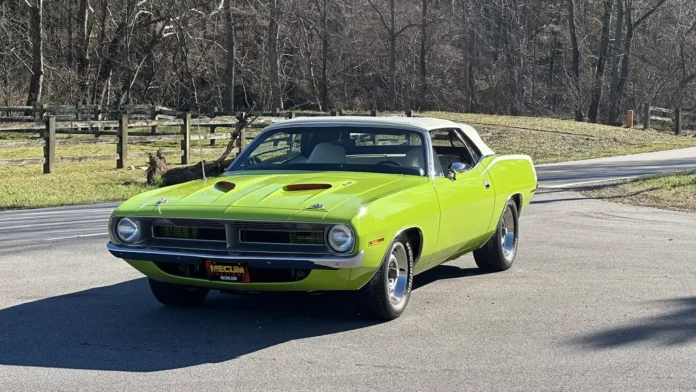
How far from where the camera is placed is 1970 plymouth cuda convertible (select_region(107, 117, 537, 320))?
22.3 feet

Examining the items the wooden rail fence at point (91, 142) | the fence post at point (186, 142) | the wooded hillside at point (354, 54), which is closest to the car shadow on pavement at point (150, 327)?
the wooden rail fence at point (91, 142)

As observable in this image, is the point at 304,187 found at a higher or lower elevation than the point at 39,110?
lower

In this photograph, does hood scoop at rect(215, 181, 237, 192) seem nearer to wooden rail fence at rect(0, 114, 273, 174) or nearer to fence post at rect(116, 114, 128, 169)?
wooden rail fence at rect(0, 114, 273, 174)

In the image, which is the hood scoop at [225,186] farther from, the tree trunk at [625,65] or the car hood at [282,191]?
the tree trunk at [625,65]

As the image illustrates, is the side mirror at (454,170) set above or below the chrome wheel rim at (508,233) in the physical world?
above

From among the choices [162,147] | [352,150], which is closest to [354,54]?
[162,147]

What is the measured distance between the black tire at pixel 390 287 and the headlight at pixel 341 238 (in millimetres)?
407

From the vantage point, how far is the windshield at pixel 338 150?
8.28 m

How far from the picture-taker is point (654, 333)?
7.00m

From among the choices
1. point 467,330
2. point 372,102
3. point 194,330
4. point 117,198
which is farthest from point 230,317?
point 372,102

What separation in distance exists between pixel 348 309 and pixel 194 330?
4.12 feet

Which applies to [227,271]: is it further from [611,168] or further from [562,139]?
[562,139]

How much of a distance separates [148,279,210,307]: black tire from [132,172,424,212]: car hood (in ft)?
2.28

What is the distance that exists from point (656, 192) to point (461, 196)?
1023 centimetres
